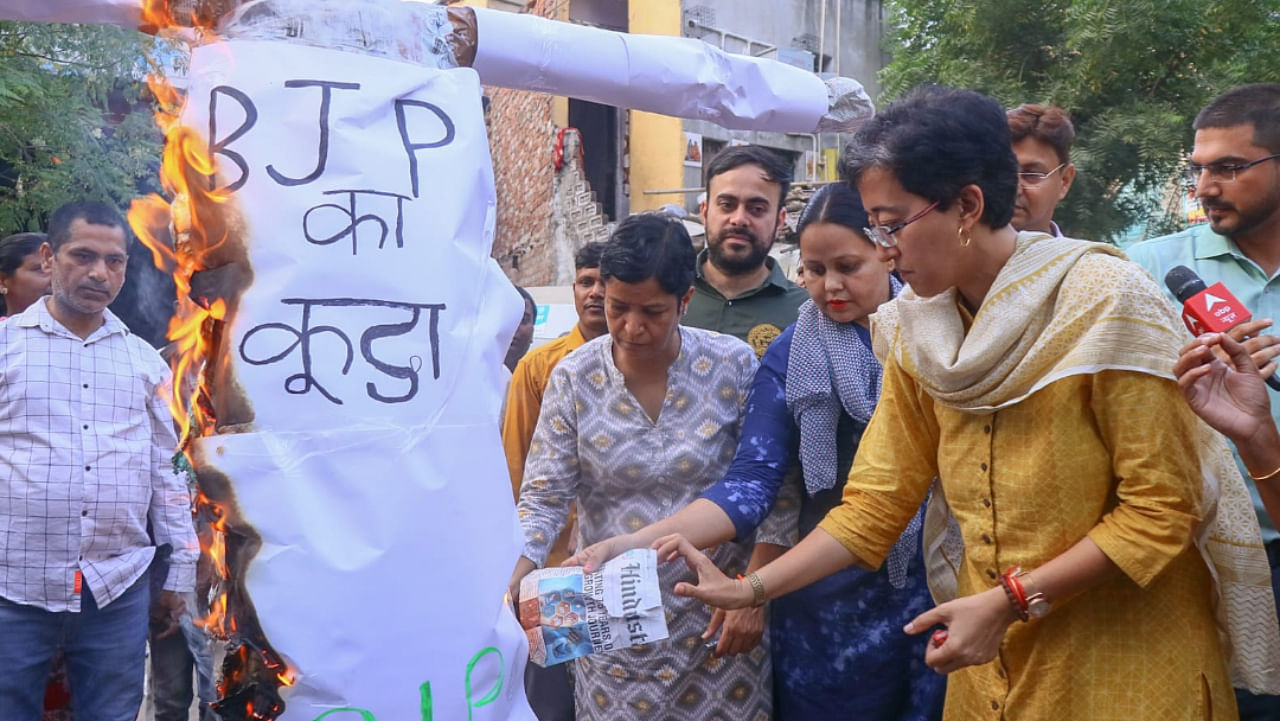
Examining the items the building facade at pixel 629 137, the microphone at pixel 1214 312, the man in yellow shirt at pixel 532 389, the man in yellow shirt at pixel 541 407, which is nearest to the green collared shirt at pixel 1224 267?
the microphone at pixel 1214 312

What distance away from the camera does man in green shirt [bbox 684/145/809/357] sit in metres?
3.38

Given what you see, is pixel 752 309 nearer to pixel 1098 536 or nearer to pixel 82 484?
pixel 1098 536

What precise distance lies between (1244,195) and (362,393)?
214 cm

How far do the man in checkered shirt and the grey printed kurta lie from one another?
1.89m

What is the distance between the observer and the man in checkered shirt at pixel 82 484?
350cm

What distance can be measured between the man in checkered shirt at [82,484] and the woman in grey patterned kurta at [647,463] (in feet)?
6.20

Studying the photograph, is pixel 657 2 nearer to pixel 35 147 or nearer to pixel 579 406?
pixel 35 147

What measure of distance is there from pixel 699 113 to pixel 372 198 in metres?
1.02

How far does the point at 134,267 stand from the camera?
221 inches

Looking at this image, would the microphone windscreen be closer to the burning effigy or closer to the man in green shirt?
the burning effigy

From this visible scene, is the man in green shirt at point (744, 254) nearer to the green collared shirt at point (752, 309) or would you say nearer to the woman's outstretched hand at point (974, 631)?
the green collared shirt at point (752, 309)

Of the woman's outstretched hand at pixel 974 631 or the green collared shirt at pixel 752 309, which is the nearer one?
the woman's outstretched hand at pixel 974 631

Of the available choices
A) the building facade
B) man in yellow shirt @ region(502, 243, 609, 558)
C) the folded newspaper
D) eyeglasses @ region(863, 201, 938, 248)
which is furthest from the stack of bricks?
eyeglasses @ region(863, 201, 938, 248)

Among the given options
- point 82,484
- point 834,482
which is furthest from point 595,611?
point 82,484
